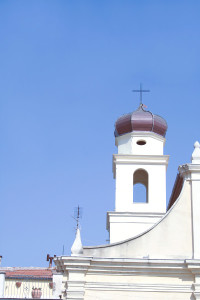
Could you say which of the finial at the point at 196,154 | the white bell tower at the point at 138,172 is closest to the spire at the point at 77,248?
the finial at the point at 196,154

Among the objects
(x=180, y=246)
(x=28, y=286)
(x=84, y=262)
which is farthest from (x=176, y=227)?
(x=28, y=286)

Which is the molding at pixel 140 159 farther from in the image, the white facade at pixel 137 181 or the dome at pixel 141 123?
the dome at pixel 141 123

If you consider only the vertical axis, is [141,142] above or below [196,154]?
above

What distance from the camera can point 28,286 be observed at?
3131cm

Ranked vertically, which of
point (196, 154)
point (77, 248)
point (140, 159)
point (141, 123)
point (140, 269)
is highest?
point (141, 123)

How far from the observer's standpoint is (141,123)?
2906 centimetres

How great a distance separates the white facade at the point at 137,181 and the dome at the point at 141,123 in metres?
0.23

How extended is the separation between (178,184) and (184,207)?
3158 mm

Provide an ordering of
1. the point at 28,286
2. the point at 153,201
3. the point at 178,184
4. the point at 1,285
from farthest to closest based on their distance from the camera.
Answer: the point at 28,286 → the point at 153,201 → the point at 1,285 → the point at 178,184

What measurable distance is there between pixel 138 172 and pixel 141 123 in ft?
7.68

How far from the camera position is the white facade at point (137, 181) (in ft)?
91.9

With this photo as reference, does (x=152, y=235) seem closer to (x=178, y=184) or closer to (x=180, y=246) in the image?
(x=180, y=246)

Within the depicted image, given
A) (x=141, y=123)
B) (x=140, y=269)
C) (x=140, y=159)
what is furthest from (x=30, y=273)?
(x=140, y=269)

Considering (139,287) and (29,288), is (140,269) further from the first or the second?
(29,288)
